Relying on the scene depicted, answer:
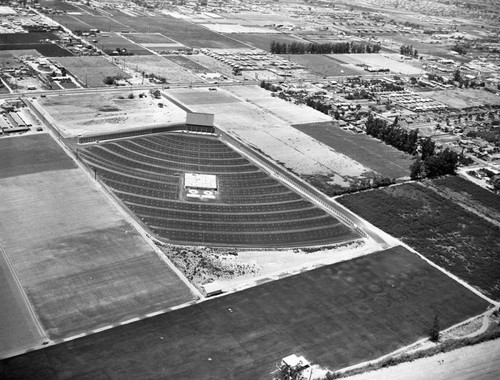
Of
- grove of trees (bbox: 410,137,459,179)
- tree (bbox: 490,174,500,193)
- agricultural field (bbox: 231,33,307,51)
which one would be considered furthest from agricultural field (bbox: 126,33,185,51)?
tree (bbox: 490,174,500,193)

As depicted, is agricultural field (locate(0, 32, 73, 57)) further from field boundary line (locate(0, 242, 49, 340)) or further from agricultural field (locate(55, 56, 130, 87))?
field boundary line (locate(0, 242, 49, 340))

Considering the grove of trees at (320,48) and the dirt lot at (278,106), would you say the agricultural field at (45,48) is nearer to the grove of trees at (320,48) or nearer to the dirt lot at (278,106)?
the dirt lot at (278,106)

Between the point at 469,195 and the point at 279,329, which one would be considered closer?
the point at 279,329

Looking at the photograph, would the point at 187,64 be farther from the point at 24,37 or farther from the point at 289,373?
the point at 289,373

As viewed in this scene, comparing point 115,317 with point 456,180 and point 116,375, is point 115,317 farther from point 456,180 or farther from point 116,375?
point 456,180

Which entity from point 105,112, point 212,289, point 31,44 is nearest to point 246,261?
point 212,289

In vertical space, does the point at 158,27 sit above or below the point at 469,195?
above
